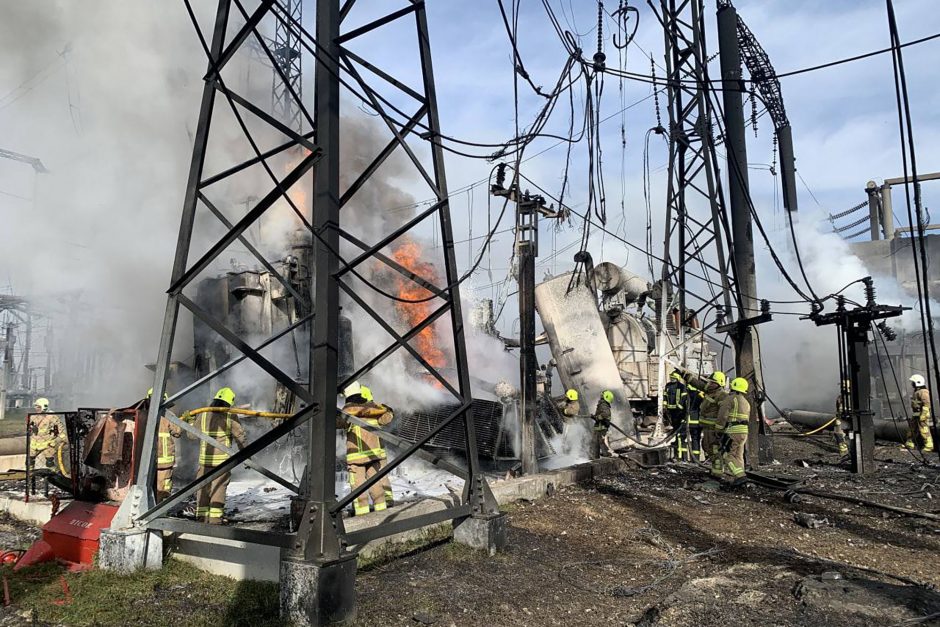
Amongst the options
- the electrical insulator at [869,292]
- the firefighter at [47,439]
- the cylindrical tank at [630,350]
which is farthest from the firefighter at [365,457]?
the cylindrical tank at [630,350]

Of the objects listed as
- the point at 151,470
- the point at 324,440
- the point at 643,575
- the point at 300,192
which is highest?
Answer: the point at 300,192

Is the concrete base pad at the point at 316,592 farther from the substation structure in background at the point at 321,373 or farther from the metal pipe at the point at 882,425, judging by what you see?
the metal pipe at the point at 882,425

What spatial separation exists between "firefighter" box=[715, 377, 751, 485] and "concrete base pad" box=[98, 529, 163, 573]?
8.84 metres

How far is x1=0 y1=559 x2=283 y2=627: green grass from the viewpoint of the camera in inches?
189

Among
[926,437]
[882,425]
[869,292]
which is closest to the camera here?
[869,292]

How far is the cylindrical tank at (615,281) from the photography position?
712 inches

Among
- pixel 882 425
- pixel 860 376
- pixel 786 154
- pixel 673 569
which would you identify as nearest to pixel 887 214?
pixel 786 154

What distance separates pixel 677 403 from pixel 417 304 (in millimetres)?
7308

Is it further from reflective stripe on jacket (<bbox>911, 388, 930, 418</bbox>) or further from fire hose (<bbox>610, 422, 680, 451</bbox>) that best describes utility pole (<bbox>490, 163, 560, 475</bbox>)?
reflective stripe on jacket (<bbox>911, 388, 930, 418</bbox>)

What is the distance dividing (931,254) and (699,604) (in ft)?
115

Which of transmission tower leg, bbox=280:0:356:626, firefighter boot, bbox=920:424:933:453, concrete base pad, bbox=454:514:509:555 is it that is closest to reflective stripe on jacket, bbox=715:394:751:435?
concrete base pad, bbox=454:514:509:555

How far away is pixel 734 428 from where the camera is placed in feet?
36.0

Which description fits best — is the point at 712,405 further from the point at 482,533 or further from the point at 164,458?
the point at 164,458

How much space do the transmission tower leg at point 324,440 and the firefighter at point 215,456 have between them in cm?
255
